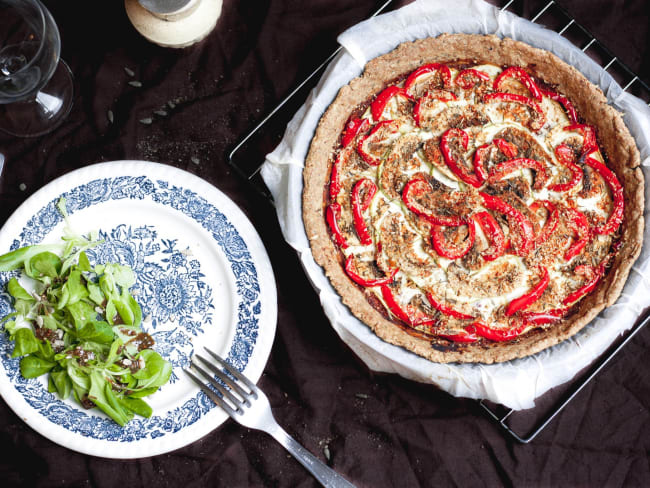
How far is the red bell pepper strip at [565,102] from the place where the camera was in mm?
3029

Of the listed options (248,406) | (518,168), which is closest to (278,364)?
(248,406)

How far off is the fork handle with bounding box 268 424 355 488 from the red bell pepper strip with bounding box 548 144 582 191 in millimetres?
1696

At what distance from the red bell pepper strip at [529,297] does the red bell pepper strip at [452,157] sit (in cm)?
52

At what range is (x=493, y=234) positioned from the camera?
2.88m

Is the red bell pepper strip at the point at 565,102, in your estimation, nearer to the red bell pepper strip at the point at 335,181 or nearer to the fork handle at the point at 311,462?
the red bell pepper strip at the point at 335,181

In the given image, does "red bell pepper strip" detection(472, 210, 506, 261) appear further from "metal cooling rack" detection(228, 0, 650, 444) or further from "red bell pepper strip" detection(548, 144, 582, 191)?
"metal cooling rack" detection(228, 0, 650, 444)

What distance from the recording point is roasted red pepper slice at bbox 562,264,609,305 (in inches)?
115

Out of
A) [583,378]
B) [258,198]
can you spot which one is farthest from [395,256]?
[583,378]

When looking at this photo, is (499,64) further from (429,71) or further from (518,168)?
(518,168)

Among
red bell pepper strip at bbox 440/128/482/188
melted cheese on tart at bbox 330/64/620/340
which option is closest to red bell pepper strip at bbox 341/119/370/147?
melted cheese on tart at bbox 330/64/620/340

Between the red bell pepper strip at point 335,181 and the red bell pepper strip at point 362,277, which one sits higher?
the red bell pepper strip at point 335,181

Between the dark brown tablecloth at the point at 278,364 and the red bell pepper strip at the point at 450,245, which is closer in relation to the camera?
the red bell pepper strip at the point at 450,245

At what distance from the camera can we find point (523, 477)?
3182mm

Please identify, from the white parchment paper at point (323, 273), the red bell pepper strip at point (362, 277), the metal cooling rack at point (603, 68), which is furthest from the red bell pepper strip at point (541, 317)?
the red bell pepper strip at point (362, 277)
